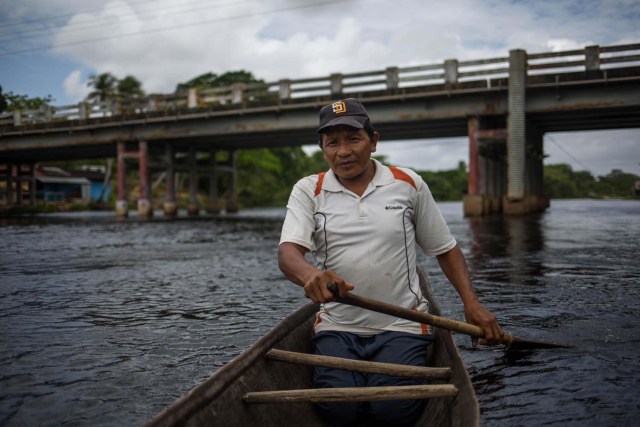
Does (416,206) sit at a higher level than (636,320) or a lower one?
higher

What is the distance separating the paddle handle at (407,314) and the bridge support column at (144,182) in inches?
1195

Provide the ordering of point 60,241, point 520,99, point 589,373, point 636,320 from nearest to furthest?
point 589,373 → point 636,320 → point 60,241 → point 520,99

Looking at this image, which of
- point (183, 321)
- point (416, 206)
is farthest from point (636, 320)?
point (183, 321)

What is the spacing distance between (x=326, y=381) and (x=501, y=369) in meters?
1.71

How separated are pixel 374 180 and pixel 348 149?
0.23m

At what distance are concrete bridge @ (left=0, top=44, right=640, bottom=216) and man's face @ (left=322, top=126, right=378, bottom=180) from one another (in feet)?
63.4

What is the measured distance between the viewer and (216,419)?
227cm

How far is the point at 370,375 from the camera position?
8.69 ft

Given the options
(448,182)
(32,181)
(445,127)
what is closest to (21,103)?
(32,181)

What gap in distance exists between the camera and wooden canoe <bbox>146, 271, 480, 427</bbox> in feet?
7.00

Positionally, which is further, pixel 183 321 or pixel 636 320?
pixel 183 321

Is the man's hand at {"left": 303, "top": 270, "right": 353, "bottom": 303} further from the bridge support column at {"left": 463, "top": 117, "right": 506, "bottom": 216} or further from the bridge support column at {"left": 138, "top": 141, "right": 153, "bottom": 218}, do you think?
the bridge support column at {"left": 138, "top": 141, "right": 153, "bottom": 218}

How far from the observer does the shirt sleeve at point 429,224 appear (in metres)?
2.97

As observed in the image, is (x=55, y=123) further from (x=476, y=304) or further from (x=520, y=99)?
(x=476, y=304)
